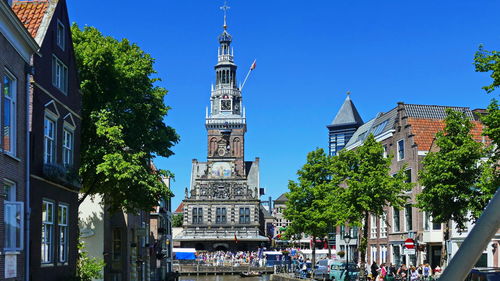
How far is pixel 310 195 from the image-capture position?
6325cm

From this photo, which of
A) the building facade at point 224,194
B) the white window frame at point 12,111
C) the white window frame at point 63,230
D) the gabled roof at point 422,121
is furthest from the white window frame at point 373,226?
the building facade at point 224,194

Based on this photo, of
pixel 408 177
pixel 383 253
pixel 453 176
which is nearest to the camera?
pixel 453 176

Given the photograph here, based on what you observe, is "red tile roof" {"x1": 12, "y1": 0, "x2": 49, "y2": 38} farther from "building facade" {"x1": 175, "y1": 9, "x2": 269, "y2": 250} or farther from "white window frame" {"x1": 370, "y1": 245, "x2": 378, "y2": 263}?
"building facade" {"x1": 175, "y1": 9, "x2": 269, "y2": 250}

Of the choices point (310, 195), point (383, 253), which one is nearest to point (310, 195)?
point (310, 195)

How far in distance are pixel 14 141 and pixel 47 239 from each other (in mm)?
4977

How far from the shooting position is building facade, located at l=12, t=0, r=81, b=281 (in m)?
20.7

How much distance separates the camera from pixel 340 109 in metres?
151

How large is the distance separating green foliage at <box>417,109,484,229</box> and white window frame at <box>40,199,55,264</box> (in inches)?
818

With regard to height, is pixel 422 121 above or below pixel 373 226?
above

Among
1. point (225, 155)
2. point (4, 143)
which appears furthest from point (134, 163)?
point (225, 155)

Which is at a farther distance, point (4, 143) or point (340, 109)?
point (340, 109)

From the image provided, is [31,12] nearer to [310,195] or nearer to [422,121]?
[422,121]

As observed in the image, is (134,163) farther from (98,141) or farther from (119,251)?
(119,251)

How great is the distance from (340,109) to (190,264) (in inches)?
2558
